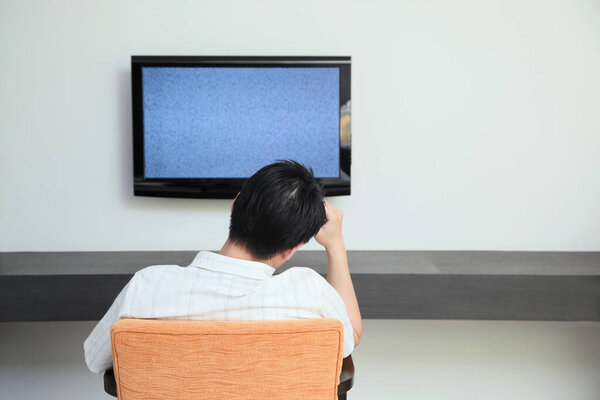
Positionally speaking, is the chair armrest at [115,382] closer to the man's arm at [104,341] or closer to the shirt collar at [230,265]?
the man's arm at [104,341]

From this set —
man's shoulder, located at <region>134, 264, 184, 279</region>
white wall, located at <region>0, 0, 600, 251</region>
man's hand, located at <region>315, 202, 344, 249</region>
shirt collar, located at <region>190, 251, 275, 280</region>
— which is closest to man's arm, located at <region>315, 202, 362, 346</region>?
man's hand, located at <region>315, 202, 344, 249</region>

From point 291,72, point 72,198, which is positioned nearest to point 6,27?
point 72,198

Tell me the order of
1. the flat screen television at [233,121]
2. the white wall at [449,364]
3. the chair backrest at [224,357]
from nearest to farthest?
the chair backrest at [224,357] → the flat screen television at [233,121] → the white wall at [449,364]

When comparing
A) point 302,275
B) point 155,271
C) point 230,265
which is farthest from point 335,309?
point 155,271

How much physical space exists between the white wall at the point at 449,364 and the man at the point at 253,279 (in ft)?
4.95

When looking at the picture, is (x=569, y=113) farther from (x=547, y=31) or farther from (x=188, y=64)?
(x=188, y=64)

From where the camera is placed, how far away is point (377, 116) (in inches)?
105

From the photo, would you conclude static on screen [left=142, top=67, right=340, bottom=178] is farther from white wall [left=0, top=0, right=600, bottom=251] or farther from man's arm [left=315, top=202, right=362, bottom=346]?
man's arm [left=315, top=202, right=362, bottom=346]

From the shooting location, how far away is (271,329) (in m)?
1.08

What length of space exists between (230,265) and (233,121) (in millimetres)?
1423

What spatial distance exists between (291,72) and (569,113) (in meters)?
1.17

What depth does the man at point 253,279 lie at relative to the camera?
1.16 m

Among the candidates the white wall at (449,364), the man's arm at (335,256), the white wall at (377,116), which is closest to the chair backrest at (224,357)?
the man's arm at (335,256)

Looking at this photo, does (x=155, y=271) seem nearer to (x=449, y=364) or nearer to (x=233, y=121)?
(x=233, y=121)
